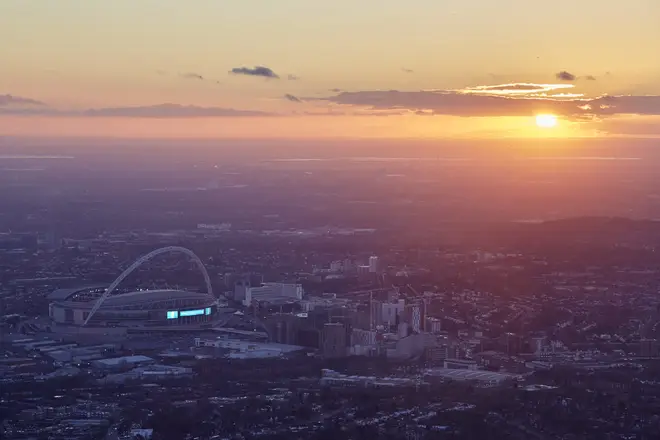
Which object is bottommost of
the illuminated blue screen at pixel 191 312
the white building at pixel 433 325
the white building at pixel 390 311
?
the illuminated blue screen at pixel 191 312

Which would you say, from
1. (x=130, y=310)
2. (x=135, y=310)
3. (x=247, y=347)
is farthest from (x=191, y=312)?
(x=247, y=347)

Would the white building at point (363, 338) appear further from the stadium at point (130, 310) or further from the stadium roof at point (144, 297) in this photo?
the stadium roof at point (144, 297)

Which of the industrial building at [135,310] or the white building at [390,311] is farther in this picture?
the industrial building at [135,310]

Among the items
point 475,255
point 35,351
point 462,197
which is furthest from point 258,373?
point 462,197

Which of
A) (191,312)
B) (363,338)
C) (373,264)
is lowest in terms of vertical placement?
(191,312)

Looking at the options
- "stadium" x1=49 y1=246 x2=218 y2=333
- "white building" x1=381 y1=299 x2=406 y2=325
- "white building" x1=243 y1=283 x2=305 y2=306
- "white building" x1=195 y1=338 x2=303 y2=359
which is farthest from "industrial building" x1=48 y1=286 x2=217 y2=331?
"white building" x1=381 y1=299 x2=406 y2=325

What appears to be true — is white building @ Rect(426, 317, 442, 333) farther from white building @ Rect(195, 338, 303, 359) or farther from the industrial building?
the industrial building

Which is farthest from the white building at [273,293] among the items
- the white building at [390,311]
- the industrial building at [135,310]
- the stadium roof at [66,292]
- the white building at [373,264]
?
the white building at [390,311]

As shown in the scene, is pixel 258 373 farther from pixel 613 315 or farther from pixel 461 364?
pixel 613 315

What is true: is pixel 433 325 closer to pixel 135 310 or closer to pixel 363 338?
pixel 363 338
